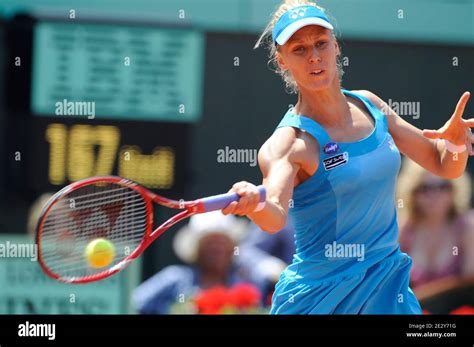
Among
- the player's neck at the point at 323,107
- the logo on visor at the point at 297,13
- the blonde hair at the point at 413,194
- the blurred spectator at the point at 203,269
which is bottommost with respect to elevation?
the blurred spectator at the point at 203,269

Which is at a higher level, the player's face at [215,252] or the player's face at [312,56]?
the player's face at [312,56]

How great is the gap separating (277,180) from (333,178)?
234 mm

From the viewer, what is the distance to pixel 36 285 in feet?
23.3

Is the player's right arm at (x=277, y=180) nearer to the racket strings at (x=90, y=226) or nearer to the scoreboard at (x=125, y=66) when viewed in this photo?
the racket strings at (x=90, y=226)

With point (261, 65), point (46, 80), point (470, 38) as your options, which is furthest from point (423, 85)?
point (46, 80)

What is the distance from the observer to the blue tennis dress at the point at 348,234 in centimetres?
388

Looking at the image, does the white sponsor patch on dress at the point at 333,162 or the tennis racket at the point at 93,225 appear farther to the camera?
the tennis racket at the point at 93,225

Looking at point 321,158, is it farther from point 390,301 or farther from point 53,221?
point 53,221

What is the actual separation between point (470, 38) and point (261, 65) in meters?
1.29

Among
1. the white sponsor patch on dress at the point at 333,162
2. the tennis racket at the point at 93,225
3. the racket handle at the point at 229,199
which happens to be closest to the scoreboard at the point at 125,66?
the tennis racket at the point at 93,225

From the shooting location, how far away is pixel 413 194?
685 cm

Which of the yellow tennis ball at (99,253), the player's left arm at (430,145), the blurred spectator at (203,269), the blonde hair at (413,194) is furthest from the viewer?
the blonde hair at (413,194)

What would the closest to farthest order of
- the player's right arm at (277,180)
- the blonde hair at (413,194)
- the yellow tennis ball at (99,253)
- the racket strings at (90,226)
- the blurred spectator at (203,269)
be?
the player's right arm at (277,180)
the yellow tennis ball at (99,253)
the racket strings at (90,226)
the blurred spectator at (203,269)
the blonde hair at (413,194)

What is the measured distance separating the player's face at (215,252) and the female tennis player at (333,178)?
266 centimetres
